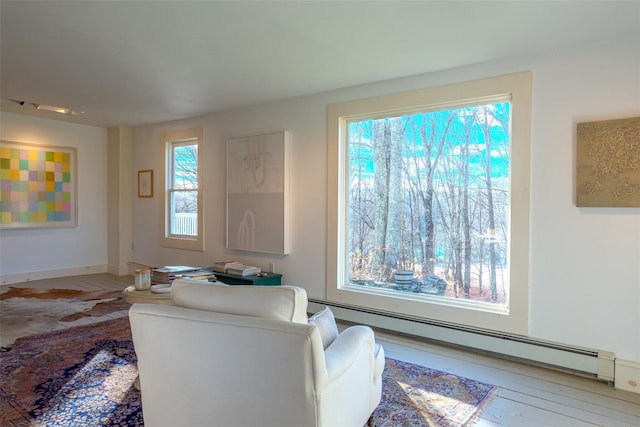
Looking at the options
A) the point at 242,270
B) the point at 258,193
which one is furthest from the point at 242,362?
the point at 258,193

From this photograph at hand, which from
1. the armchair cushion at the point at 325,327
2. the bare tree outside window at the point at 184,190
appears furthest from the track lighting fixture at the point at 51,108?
the armchair cushion at the point at 325,327

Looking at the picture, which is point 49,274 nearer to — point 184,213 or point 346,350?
point 184,213

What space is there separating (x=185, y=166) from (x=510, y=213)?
4405 millimetres

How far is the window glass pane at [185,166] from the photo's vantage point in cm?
552

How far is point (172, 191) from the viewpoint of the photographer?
5.80 meters

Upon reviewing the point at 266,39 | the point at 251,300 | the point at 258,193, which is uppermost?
the point at 266,39

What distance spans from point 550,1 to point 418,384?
8.11 feet

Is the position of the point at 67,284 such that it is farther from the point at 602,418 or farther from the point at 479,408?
the point at 602,418

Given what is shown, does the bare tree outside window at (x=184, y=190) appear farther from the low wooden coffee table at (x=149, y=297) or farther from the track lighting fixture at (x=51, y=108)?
the low wooden coffee table at (x=149, y=297)

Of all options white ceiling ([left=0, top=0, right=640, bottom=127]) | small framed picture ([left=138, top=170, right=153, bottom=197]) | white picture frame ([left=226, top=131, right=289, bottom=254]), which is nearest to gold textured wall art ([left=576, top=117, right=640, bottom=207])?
white ceiling ([left=0, top=0, right=640, bottom=127])

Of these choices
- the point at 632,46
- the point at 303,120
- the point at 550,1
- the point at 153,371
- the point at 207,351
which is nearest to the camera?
the point at 207,351

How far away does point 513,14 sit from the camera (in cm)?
233

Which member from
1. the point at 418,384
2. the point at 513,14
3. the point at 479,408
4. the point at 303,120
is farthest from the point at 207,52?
the point at 479,408

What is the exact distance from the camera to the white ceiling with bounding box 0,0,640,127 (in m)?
2.30
